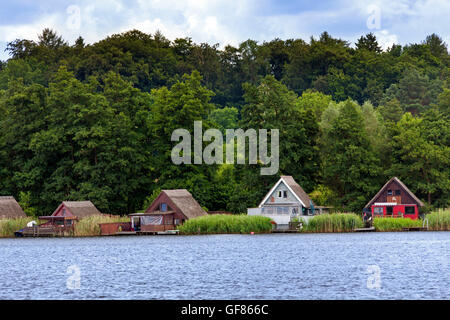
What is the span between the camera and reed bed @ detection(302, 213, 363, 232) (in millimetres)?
89137

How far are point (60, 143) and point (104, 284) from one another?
190 feet

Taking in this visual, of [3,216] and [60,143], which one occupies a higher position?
[60,143]

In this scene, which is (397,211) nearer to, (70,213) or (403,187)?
(403,187)

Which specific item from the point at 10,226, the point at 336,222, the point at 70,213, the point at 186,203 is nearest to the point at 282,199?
the point at 336,222

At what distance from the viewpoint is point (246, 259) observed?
201 ft

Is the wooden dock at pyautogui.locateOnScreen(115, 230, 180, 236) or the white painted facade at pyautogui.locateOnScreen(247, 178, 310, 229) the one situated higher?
the white painted facade at pyautogui.locateOnScreen(247, 178, 310, 229)

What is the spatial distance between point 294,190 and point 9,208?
34.8 meters

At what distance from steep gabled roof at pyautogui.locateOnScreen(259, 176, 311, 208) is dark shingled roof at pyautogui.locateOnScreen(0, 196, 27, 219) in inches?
1175

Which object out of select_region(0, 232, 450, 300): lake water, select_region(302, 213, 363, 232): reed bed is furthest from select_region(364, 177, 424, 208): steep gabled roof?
select_region(0, 232, 450, 300): lake water

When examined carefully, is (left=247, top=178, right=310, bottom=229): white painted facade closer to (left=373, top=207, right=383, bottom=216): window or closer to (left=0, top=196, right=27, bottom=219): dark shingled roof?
(left=373, top=207, right=383, bottom=216): window

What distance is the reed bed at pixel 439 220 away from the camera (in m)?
89.1

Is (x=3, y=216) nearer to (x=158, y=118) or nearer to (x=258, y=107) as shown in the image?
(x=158, y=118)

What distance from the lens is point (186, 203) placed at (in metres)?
96.4
